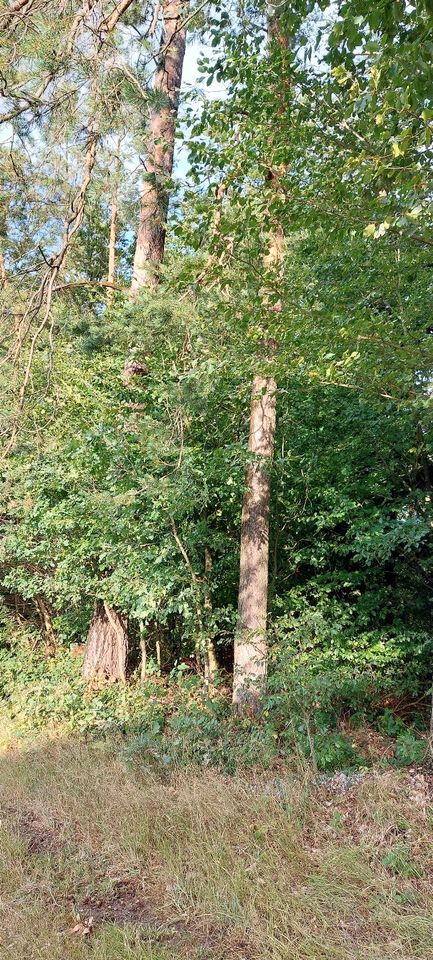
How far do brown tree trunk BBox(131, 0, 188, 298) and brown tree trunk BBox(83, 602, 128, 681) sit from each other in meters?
3.80

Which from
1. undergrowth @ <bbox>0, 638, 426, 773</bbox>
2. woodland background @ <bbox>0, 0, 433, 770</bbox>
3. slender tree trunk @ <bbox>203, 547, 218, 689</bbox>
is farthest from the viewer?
slender tree trunk @ <bbox>203, 547, 218, 689</bbox>

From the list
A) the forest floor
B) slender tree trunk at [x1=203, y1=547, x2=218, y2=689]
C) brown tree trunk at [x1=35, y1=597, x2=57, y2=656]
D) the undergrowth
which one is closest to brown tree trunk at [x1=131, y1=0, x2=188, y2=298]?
slender tree trunk at [x1=203, y1=547, x2=218, y2=689]

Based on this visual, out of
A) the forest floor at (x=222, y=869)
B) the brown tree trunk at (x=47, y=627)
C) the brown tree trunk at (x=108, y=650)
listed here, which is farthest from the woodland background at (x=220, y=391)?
the brown tree trunk at (x=47, y=627)

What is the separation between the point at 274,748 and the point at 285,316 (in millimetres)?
3158

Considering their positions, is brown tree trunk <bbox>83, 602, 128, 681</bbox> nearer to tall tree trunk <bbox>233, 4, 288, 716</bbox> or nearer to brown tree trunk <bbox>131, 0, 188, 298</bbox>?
tall tree trunk <bbox>233, 4, 288, 716</bbox>

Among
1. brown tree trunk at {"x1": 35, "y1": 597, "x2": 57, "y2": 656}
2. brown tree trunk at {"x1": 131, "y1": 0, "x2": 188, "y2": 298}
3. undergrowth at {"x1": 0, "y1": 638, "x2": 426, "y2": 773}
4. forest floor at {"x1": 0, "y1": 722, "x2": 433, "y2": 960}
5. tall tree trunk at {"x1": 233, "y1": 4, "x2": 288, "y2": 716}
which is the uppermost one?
brown tree trunk at {"x1": 131, "y1": 0, "x2": 188, "y2": 298}

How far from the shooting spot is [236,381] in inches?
243

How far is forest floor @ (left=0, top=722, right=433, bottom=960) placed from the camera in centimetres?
267

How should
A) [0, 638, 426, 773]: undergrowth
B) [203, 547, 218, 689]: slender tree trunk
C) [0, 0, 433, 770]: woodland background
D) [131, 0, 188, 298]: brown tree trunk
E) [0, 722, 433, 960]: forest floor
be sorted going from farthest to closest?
[203, 547, 218, 689]: slender tree trunk → [131, 0, 188, 298]: brown tree trunk → [0, 638, 426, 773]: undergrowth → [0, 0, 433, 770]: woodland background → [0, 722, 433, 960]: forest floor

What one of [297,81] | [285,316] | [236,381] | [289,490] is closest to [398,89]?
[297,81]

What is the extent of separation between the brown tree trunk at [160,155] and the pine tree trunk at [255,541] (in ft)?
5.54

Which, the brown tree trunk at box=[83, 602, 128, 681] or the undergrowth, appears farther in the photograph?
the brown tree trunk at box=[83, 602, 128, 681]

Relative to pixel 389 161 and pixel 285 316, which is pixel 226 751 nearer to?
pixel 285 316

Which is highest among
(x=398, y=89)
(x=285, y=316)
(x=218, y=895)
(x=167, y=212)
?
(x=167, y=212)
